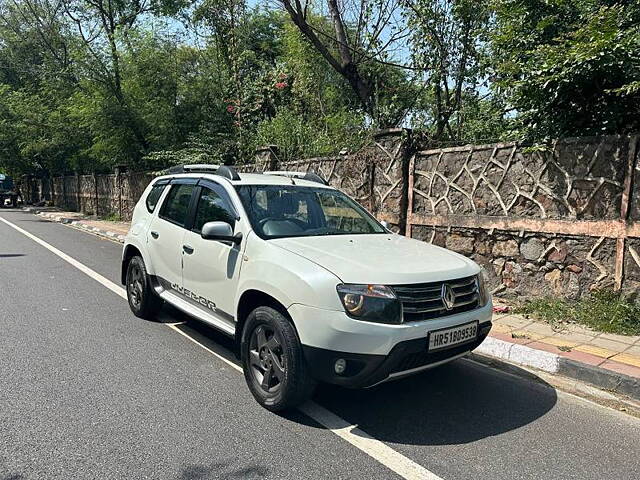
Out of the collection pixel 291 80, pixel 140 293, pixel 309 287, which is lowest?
pixel 140 293

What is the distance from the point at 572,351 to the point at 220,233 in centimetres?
357

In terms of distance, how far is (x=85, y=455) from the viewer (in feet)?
9.95

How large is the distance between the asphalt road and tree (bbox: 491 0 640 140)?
3.53 m

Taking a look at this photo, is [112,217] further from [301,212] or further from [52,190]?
[301,212]

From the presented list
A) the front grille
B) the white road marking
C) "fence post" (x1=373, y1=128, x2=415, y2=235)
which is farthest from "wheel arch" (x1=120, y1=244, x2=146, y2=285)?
"fence post" (x1=373, y1=128, x2=415, y2=235)

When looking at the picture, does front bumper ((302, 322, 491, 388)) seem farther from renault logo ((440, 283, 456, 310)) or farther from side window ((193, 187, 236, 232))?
side window ((193, 187, 236, 232))

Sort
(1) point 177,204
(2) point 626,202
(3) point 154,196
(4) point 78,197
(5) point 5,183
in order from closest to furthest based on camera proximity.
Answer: (1) point 177,204, (2) point 626,202, (3) point 154,196, (4) point 78,197, (5) point 5,183

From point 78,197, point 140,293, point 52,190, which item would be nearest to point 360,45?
point 140,293

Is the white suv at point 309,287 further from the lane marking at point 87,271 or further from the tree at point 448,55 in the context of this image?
the tree at point 448,55

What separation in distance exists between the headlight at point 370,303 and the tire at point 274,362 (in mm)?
478

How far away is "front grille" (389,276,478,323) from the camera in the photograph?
339 centimetres

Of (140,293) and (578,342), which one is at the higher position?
(140,293)

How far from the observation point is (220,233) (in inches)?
160

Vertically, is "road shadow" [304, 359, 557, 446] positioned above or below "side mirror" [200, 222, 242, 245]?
below
